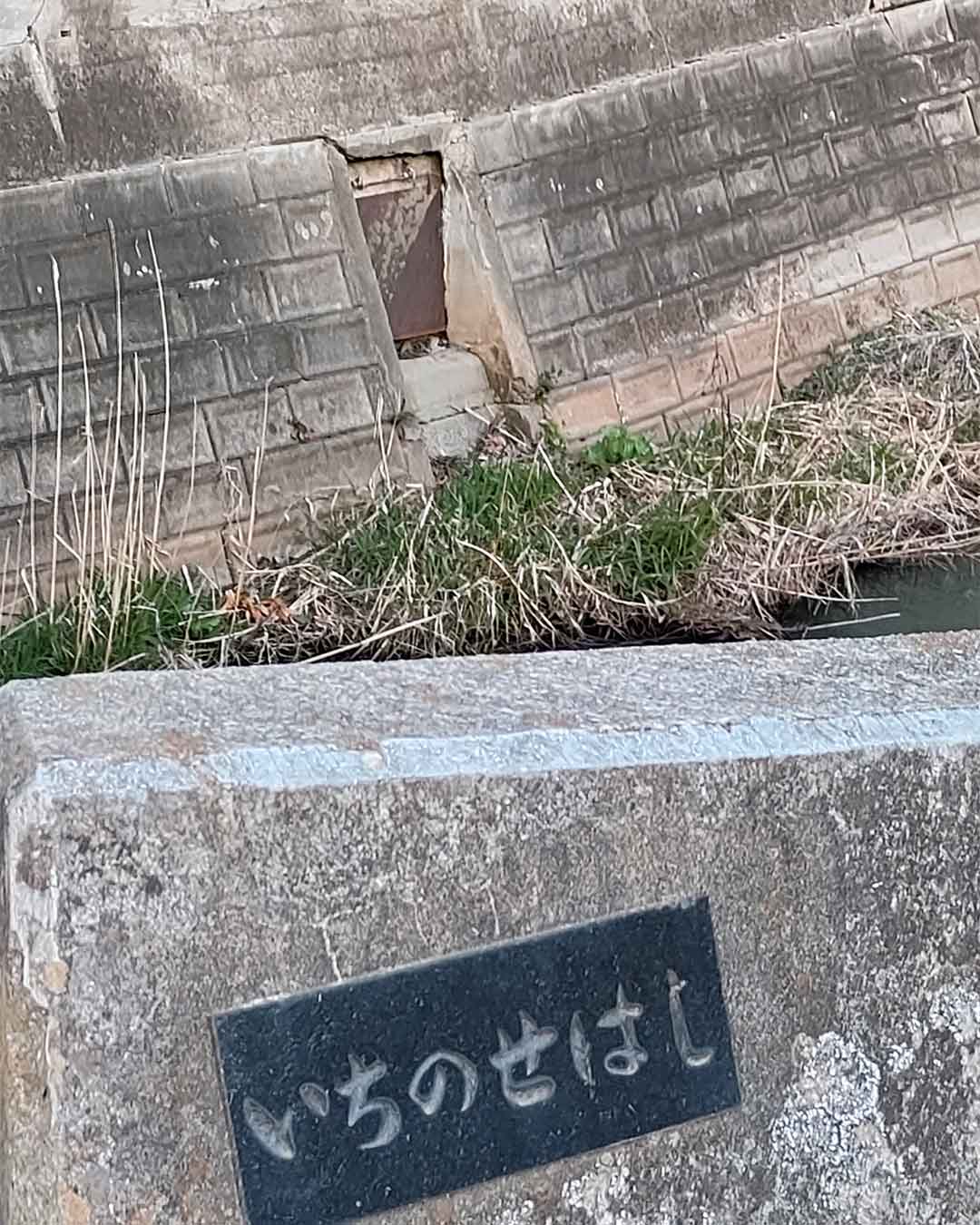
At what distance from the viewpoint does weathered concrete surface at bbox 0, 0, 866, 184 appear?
13.6 feet

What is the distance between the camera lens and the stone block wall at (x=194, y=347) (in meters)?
4.00

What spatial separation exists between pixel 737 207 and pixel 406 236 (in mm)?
1464

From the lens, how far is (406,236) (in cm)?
483

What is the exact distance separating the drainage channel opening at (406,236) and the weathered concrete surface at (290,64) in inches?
7.5

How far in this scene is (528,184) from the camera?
4.88 m

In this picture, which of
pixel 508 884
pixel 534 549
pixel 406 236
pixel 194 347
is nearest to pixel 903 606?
pixel 534 549

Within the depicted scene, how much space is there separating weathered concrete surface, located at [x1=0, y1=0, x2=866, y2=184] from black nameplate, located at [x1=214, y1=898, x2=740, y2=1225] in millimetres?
3536

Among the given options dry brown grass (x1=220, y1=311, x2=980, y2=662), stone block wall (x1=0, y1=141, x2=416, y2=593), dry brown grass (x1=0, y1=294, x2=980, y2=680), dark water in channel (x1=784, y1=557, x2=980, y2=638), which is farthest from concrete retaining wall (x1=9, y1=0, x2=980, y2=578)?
dark water in channel (x1=784, y1=557, x2=980, y2=638)

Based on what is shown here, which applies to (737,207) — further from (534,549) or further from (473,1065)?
(473,1065)

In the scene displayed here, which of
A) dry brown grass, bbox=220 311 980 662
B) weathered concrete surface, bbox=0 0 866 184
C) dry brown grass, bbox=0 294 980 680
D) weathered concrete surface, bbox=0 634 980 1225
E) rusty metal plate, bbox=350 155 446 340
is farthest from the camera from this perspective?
rusty metal plate, bbox=350 155 446 340

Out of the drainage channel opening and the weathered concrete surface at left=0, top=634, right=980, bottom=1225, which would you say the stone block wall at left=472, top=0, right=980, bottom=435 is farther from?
the weathered concrete surface at left=0, top=634, right=980, bottom=1225

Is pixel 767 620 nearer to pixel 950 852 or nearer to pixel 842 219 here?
pixel 842 219

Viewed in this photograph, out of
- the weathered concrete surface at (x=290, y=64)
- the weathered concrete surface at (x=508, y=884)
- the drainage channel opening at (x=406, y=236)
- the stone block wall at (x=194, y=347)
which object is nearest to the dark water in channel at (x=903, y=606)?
the stone block wall at (x=194, y=347)

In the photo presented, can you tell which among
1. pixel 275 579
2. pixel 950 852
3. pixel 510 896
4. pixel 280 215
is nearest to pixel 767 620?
pixel 275 579
